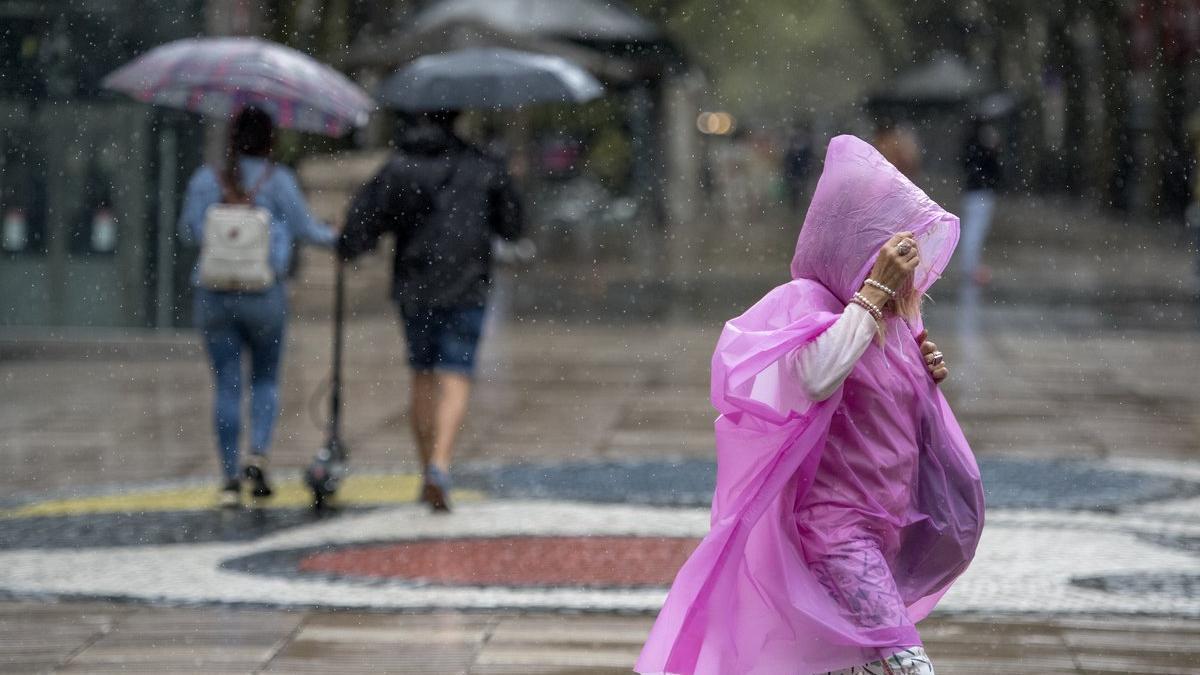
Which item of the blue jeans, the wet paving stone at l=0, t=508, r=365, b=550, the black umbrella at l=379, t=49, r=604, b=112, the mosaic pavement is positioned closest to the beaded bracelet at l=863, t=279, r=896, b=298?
the mosaic pavement

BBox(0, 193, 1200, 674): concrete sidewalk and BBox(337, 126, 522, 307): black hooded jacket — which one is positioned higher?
BBox(337, 126, 522, 307): black hooded jacket

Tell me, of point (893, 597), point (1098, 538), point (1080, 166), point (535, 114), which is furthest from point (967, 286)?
point (1080, 166)

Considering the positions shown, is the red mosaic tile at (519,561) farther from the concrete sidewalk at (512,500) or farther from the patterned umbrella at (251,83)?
the patterned umbrella at (251,83)

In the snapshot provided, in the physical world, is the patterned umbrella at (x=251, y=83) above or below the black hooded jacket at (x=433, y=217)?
above

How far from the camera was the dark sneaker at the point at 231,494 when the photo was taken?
27.2 feet

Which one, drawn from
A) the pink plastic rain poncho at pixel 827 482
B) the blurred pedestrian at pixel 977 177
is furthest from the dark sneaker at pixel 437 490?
the blurred pedestrian at pixel 977 177

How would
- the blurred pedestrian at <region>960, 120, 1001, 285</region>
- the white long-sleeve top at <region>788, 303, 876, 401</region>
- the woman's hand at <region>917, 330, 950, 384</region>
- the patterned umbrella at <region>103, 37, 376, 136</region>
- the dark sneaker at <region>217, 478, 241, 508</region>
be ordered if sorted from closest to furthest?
the white long-sleeve top at <region>788, 303, 876, 401</region>, the woman's hand at <region>917, 330, 950, 384</region>, the patterned umbrella at <region>103, 37, 376, 136</region>, the dark sneaker at <region>217, 478, 241, 508</region>, the blurred pedestrian at <region>960, 120, 1001, 285</region>

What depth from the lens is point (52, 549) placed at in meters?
7.50

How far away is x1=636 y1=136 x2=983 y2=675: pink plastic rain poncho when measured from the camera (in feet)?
12.5

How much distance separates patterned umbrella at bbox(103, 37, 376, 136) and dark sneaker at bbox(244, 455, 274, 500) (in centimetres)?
140

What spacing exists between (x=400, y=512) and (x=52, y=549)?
1443 mm

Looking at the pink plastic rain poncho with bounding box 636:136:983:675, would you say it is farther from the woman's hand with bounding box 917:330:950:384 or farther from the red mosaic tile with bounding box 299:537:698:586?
the red mosaic tile with bounding box 299:537:698:586

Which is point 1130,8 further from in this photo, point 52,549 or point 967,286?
point 52,549

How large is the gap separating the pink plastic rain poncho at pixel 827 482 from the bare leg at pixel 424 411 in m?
4.34
